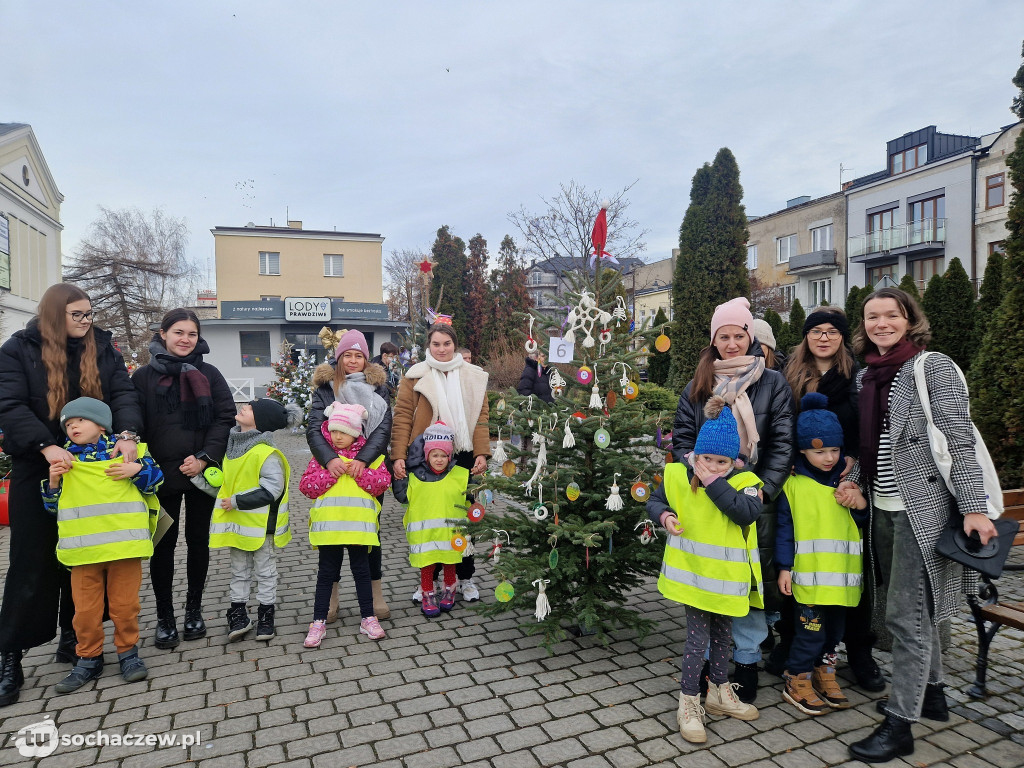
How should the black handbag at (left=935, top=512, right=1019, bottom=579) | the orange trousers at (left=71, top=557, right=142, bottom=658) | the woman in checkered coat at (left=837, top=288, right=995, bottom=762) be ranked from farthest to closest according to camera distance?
the orange trousers at (left=71, top=557, right=142, bottom=658) < the woman in checkered coat at (left=837, top=288, right=995, bottom=762) < the black handbag at (left=935, top=512, right=1019, bottom=579)

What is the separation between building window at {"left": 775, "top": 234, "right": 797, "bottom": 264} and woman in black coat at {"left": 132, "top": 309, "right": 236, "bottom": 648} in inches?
1522

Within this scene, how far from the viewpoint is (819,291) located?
3572cm

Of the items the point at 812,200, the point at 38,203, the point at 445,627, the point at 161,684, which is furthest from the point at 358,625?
the point at 812,200

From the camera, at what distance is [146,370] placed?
4.22 metres

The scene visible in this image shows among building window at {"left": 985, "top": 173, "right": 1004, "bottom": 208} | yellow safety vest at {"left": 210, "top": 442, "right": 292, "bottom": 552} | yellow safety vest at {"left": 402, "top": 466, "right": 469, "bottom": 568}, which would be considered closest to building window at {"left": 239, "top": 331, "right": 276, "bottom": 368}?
yellow safety vest at {"left": 210, "top": 442, "right": 292, "bottom": 552}

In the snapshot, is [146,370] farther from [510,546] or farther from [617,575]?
[617,575]

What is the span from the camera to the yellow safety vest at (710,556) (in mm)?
3109

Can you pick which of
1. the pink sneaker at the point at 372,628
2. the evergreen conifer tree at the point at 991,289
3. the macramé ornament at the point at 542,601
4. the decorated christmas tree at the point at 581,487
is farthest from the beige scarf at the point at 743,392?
the evergreen conifer tree at the point at 991,289

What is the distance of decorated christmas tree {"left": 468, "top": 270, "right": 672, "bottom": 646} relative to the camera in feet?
12.8

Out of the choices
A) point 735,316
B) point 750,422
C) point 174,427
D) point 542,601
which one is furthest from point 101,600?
point 735,316

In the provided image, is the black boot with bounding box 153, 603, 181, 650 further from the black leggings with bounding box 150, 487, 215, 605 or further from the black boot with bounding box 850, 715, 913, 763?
the black boot with bounding box 850, 715, 913, 763

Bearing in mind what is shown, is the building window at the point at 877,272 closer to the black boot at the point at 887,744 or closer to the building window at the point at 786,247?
the building window at the point at 786,247

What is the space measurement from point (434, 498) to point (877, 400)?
2.88m

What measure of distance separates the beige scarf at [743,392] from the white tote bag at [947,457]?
0.77 m
